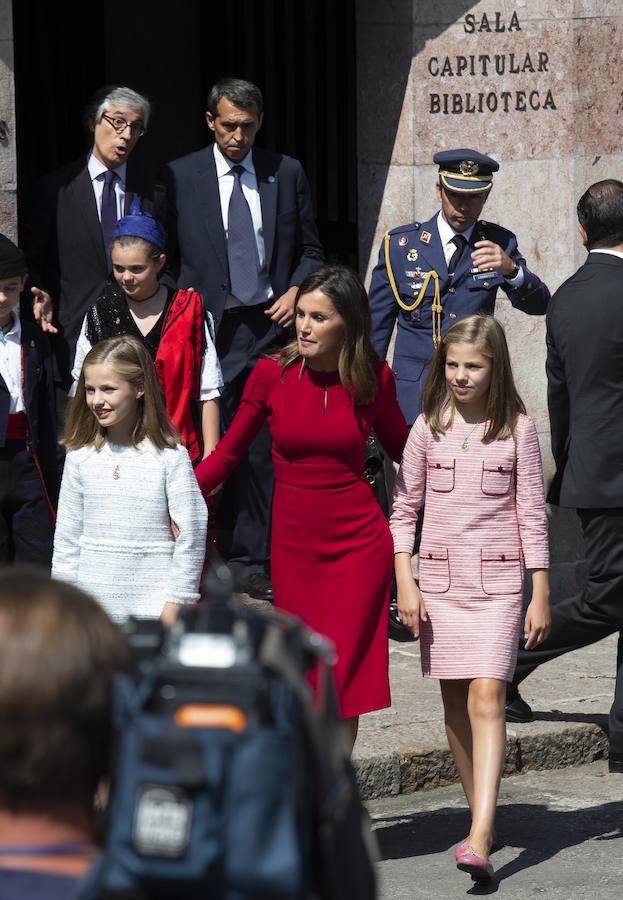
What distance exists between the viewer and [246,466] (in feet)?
25.1

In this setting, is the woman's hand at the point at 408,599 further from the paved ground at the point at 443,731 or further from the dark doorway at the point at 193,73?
the dark doorway at the point at 193,73

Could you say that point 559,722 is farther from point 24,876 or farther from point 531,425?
point 24,876

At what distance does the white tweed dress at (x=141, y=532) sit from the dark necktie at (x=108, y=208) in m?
2.18

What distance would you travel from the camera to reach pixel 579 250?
26.9 ft

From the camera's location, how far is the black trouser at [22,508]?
584 centimetres

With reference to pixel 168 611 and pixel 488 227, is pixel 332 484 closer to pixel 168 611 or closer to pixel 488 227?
pixel 168 611

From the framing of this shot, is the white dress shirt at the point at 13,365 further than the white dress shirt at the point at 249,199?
No

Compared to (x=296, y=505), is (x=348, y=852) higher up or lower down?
higher up

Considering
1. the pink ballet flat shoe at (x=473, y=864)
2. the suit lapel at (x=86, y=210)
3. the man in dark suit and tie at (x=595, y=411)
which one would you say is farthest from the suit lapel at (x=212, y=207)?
the pink ballet flat shoe at (x=473, y=864)

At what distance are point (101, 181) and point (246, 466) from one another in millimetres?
1481

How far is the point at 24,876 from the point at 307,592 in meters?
3.31

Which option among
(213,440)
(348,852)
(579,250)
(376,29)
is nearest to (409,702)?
(213,440)

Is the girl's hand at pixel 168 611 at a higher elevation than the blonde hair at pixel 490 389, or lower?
lower

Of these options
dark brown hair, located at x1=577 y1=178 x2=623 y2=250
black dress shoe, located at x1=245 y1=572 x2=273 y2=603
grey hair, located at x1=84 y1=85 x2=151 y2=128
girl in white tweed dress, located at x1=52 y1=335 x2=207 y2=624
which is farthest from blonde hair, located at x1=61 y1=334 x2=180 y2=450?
black dress shoe, located at x1=245 y1=572 x2=273 y2=603
